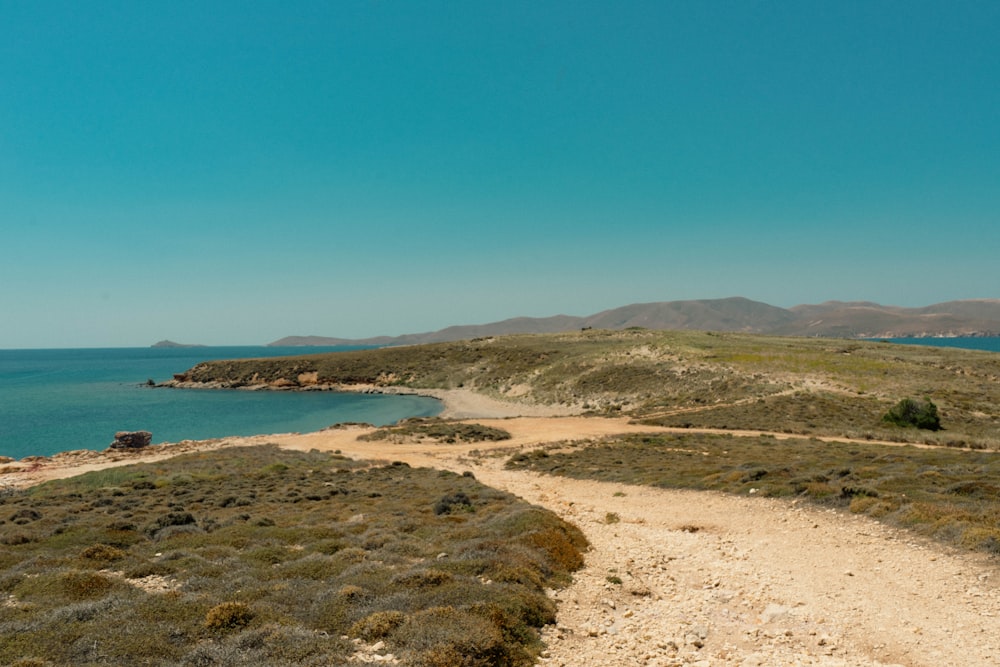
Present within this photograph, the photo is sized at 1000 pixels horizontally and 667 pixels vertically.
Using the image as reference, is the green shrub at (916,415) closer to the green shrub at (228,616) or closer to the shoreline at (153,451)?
the shoreline at (153,451)

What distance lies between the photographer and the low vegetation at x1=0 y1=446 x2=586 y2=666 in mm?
7469

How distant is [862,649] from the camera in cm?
845

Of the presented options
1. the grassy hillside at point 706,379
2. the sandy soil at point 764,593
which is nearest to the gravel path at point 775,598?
the sandy soil at point 764,593

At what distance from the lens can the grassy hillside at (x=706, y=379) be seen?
3897cm

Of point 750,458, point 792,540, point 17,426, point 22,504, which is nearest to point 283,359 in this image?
point 17,426

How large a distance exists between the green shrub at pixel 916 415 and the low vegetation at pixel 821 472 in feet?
29.1

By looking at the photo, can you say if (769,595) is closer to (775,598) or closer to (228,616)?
(775,598)

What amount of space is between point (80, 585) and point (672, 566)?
42.9 ft

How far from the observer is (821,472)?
19703 millimetres

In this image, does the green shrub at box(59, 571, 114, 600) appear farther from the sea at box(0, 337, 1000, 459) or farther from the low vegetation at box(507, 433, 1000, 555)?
the sea at box(0, 337, 1000, 459)

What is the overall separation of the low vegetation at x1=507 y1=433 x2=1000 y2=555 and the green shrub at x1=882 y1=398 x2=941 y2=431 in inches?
349

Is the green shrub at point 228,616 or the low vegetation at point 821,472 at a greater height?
the green shrub at point 228,616

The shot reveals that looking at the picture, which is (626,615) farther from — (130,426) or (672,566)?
(130,426)

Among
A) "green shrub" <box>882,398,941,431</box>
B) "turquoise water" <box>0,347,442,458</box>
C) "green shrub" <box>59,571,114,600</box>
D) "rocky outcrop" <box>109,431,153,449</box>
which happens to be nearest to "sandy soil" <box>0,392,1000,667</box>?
"green shrub" <box>59,571,114,600</box>
